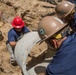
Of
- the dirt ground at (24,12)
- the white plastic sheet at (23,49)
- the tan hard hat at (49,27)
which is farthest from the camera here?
the dirt ground at (24,12)

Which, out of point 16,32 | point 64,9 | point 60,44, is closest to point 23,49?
point 16,32

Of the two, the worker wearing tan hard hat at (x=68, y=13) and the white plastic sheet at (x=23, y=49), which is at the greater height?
the worker wearing tan hard hat at (x=68, y=13)

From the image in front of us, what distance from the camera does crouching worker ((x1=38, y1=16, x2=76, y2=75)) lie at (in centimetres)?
244

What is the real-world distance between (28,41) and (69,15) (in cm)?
94

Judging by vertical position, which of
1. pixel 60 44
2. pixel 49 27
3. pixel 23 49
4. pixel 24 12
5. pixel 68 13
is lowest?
pixel 23 49

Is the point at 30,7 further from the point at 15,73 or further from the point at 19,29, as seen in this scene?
the point at 15,73

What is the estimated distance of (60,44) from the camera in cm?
254

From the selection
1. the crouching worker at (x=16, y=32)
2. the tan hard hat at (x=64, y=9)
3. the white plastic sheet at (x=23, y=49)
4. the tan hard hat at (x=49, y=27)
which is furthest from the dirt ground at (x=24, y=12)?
the tan hard hat at (x=49, y=27)

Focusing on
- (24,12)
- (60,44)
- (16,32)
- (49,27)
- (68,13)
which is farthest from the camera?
(24,12)

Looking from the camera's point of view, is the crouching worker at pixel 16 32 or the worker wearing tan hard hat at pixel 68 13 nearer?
the worker wearing tan hard hat at pixel 68 13

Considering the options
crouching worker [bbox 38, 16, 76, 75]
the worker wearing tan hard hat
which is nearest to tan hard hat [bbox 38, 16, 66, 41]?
crouching worker [bbox 38, 16, 76, 75]

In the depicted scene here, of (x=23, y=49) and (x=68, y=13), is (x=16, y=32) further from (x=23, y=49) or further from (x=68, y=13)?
(x=68, y=13)

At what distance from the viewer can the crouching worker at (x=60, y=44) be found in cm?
244

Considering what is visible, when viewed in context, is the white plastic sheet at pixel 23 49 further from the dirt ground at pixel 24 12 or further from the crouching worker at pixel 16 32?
the dirt ground at pixel 24 12
